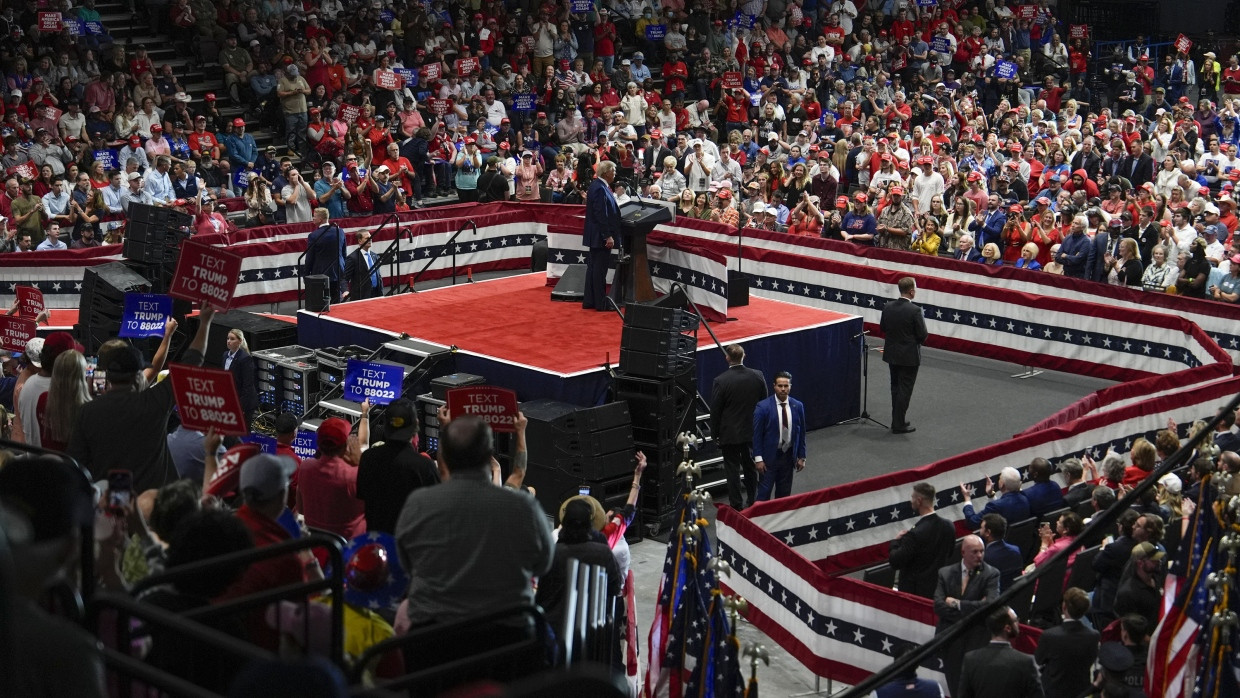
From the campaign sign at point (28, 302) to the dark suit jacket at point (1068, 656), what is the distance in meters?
9.70

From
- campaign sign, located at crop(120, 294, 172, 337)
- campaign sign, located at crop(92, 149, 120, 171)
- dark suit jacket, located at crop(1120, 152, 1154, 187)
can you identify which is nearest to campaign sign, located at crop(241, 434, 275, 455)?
campaign sign, located at crop(120, 294, 172, 337)

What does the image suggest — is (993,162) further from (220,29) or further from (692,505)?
(692,505)

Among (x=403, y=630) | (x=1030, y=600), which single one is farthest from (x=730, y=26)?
(x=403, y=630)

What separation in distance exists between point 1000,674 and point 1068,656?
2.79 ft

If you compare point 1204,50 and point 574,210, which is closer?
point 574,210

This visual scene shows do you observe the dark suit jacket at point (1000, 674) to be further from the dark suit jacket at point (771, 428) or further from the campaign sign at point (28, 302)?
the campaign sign at point (28, 302)

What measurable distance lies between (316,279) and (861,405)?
19.8 ft

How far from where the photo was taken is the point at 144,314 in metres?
13.8

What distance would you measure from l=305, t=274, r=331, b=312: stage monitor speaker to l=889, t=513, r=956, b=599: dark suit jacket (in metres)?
8.44

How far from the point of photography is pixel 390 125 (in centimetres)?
2708

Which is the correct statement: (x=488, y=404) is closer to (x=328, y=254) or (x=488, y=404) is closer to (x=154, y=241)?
(x=154, y=241)

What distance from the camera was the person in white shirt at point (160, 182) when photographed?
2303 cm

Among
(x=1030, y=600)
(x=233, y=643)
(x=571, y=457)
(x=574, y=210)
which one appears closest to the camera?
(x=233, y=643)

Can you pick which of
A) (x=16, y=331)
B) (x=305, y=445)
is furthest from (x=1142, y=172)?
(x=16, y=331)
